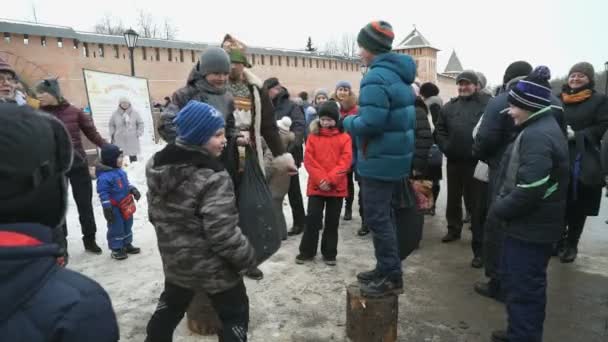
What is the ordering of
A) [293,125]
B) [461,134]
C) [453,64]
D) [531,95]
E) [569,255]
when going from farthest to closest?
[453,64] → [293,125] → [461,134] → [569,255] → [531,95]

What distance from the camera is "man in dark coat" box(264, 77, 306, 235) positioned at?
5.60 metres

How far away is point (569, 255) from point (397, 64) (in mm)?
3054

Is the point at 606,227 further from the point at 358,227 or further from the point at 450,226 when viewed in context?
the point at 358,227

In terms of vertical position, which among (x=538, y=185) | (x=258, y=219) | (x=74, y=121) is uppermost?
(x=74, y=121)

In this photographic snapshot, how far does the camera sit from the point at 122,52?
30.9 meters

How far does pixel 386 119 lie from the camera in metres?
2.91

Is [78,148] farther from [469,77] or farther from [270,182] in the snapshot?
[469,77]

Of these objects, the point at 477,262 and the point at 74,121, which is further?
the point at 74,121

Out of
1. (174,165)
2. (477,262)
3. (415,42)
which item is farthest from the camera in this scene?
(415,42)

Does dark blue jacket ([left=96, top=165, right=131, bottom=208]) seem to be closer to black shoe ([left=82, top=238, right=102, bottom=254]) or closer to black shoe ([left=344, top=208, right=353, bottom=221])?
black shoe ([left=82, top=238, right=102, bottom=254])

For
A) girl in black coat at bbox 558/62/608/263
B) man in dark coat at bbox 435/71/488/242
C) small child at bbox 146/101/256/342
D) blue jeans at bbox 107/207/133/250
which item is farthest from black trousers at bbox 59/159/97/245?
girl in black coat at bbox 558/62/608/263

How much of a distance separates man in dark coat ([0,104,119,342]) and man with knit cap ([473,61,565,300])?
322cm

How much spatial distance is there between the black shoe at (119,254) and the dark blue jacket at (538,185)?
3655mm

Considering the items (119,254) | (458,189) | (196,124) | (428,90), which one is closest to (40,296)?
(196,124)
